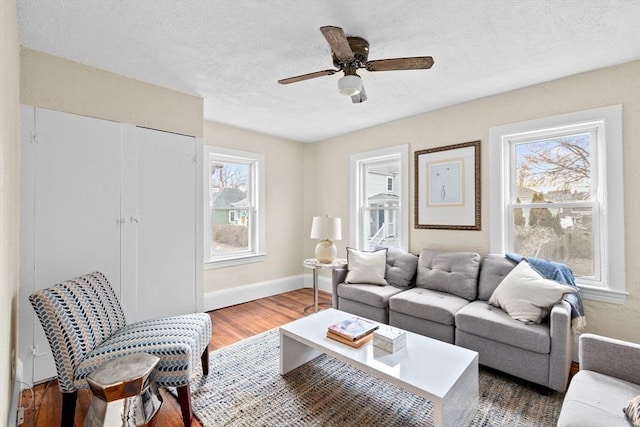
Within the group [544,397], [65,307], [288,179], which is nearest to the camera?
[65,307]

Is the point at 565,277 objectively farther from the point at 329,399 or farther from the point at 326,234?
the point at 326,234

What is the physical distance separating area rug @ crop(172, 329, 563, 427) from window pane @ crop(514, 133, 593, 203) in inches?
66.9

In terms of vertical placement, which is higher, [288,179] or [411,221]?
[288,179]

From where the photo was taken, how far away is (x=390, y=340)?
6.21 feet

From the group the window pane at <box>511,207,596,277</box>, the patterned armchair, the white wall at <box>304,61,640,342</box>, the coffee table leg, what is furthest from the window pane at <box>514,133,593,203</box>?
the patterned armchair

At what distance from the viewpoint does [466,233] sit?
3.20 meters

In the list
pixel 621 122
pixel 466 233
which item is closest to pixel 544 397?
pixel 466 233

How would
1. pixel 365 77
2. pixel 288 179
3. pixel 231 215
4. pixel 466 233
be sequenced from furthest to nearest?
1. pixel 288 179
2. pixel 231 215
3. pixel 466 233
4. pixel 365 77

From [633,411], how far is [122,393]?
2338mm

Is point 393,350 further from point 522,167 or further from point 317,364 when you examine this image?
point 522,167

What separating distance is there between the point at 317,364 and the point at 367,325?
0.62 m

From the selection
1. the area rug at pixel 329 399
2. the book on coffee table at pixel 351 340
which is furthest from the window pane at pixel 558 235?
the book on coffee table at pixel 351 340

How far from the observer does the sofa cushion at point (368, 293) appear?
297 cm

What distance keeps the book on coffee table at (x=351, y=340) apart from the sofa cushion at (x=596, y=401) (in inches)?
41.6
